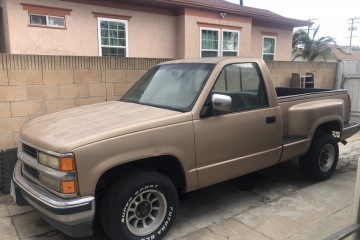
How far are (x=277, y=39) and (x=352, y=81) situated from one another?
314 inches

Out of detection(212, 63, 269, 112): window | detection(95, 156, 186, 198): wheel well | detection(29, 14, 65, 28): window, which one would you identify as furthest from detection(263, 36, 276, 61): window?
detection(95, 156, 186, 198): wheel well

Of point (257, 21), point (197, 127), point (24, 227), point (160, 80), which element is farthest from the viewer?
point (257, 21)

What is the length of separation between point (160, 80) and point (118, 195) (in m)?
1.73

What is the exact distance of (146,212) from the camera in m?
3.46

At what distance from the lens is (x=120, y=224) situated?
126 inches

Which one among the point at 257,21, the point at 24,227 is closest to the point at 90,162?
the point at 24,227

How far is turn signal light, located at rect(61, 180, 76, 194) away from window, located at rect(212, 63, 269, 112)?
5.95ft

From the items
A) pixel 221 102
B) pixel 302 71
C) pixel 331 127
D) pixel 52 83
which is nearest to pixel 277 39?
pixel 302 71

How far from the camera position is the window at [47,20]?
10.2m

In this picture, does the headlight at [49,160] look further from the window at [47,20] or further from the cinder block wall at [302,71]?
the window at [47,20]

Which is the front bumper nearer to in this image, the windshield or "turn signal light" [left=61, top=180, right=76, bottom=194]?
"turn signal light" [left=61, top=180, right=76, bottom=194]

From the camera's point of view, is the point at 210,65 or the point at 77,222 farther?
the point at 210,65

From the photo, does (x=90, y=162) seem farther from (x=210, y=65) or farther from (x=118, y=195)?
(x=210, y=65)

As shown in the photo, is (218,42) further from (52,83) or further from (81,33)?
(52,83)
